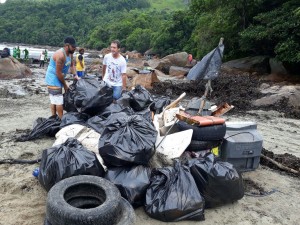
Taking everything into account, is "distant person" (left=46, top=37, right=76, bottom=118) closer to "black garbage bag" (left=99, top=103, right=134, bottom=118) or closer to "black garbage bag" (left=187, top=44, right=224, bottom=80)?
"black garbage bag" (left=99, top=103, right=134, bottom=118)

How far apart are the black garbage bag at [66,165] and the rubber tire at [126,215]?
1.65ft

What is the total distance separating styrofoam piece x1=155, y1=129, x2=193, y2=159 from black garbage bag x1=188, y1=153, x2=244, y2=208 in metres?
0.29

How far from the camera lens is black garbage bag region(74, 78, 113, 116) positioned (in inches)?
178

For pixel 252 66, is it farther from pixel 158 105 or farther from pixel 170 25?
pixel 170 25

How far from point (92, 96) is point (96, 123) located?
0.49 meters

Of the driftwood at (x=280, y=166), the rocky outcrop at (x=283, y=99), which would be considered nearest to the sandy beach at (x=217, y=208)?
the driftwood at (x=280, y=166)

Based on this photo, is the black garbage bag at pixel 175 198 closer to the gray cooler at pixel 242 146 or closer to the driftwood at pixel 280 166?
the gray cooler at pixel 242 146

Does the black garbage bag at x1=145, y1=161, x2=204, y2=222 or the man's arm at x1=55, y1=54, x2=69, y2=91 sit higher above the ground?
the man's arm at x1=55, y1=54, x2=69, y2=91

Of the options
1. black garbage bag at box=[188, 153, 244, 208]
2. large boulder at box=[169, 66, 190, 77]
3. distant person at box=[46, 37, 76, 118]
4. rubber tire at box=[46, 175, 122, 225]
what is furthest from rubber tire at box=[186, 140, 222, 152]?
large boulder at box=[169, 66, 190, 77]

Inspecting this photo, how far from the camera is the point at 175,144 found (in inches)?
141

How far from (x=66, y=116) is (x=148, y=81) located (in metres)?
7.28

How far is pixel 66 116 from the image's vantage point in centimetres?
471

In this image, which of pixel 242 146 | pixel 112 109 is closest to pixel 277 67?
pixel 242 146

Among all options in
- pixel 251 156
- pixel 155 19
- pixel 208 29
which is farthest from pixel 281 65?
pixel 155 19
